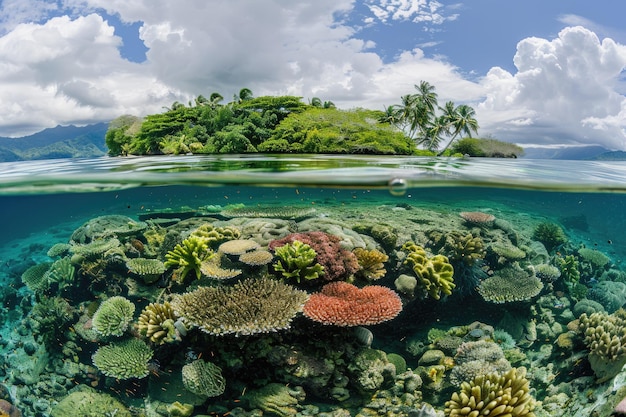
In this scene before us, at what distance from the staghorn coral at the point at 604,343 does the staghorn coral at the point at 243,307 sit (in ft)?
19.6

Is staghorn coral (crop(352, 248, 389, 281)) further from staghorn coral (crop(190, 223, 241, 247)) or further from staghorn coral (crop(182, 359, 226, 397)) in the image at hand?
staghorn coral (crop(182, 359, 226, 397))

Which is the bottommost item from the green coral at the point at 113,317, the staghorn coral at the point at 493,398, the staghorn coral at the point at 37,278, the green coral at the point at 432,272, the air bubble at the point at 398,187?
the staghorn coral at the point at 493,398

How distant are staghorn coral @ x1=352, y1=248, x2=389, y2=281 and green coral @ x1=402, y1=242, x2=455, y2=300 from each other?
2.08 ft

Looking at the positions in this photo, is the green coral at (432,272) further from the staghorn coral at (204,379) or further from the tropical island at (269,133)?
the tropical island at (269,133)

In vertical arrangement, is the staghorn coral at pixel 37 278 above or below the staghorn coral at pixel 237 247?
below

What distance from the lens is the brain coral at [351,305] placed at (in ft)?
21.8

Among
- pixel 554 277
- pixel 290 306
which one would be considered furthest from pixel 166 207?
pixel 554 277

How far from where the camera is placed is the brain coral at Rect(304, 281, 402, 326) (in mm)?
6633

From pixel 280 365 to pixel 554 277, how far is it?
22.7 ft

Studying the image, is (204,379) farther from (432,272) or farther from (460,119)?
(460,119)

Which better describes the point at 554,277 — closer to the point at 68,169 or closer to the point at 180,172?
the point at 180,172

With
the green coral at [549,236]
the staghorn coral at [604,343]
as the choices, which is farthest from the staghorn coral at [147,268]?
the green coral at [549,236]

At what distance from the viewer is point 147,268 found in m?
8.26

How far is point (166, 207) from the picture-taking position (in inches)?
664
